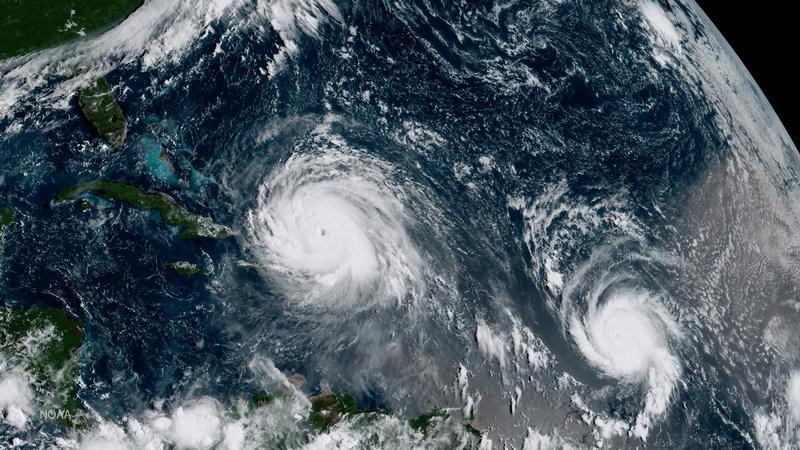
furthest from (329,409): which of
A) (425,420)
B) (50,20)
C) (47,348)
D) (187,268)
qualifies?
(50,20)

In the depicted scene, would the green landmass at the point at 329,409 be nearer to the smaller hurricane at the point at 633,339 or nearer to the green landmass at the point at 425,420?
the green landmass at the point at 425,420

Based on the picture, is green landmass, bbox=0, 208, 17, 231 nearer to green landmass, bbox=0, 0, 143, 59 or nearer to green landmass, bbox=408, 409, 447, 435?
green landmass, bbox=0, 0, 143, 59

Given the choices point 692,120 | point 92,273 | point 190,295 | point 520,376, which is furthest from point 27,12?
point 692,120

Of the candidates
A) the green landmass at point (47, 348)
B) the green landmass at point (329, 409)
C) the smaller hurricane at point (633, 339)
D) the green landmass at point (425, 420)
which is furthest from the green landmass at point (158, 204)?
the smaller hurricane at point (633, 339)

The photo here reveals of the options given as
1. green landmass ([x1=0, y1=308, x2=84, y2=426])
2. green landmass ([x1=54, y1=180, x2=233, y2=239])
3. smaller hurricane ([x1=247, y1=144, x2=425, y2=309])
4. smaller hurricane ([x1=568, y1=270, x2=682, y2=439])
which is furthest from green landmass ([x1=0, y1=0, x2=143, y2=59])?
smaller hurricane ([x1=568, y1=270, x2=682, y2=439])

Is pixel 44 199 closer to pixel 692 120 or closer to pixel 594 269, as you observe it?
pixel 594 269
